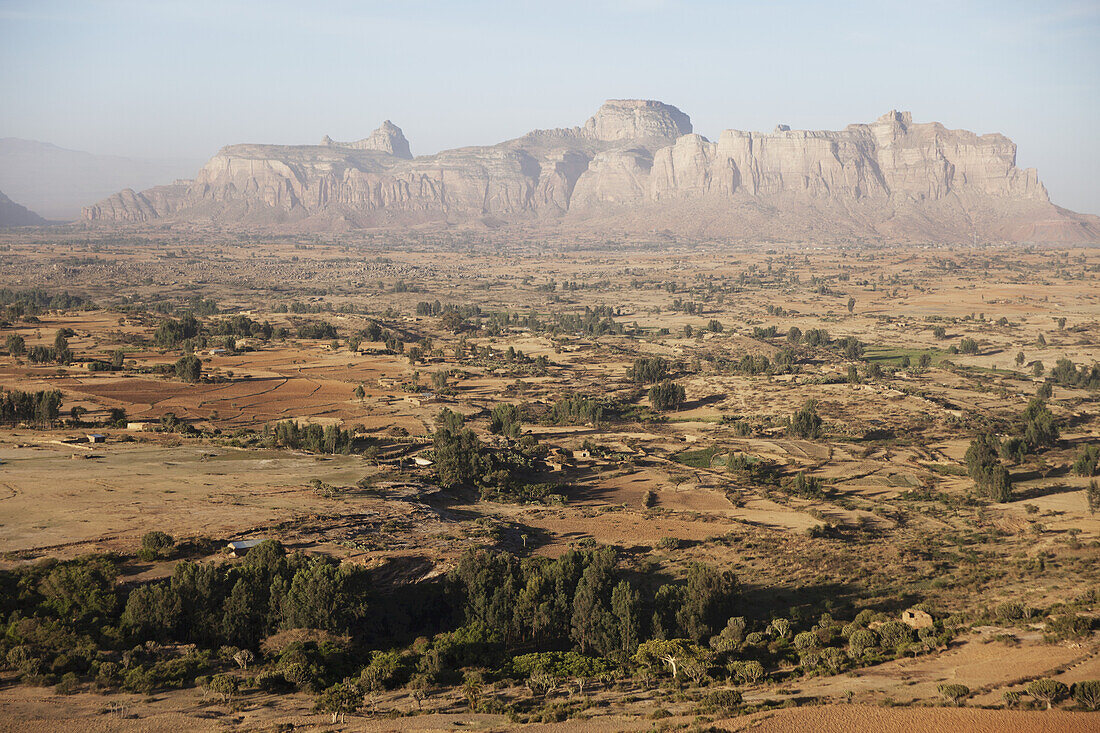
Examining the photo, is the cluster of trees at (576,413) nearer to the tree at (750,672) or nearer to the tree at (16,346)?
the tree at (750,672)

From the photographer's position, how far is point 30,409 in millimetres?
65750

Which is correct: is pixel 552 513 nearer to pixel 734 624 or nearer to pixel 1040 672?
pixel 734 624

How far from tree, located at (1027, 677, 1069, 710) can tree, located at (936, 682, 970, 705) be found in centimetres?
188

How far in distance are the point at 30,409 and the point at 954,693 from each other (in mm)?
63871

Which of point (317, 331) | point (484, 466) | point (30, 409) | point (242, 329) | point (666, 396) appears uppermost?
point (242, 329)

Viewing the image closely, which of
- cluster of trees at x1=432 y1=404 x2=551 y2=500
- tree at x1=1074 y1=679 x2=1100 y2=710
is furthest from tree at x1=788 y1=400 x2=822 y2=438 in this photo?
tree at x1=1074 y1=679 x2=1100 y2=710

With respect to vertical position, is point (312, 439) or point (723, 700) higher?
point (312, 439)

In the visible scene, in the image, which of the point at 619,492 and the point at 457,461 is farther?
the point at 619,492

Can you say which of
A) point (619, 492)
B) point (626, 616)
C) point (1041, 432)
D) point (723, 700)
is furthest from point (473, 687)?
point (1041, 432)

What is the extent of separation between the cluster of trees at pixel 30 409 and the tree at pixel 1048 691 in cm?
6334

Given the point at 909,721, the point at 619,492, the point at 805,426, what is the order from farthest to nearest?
1. the point at 805,426
2. the point at 619,492
3. the point at 909,721

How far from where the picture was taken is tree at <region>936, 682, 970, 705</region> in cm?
2872

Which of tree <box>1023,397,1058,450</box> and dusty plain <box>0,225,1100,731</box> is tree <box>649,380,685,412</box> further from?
tree <box>1023,397,1058,450</box>

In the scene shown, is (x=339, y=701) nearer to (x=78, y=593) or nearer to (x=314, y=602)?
(x=314, y=602)
